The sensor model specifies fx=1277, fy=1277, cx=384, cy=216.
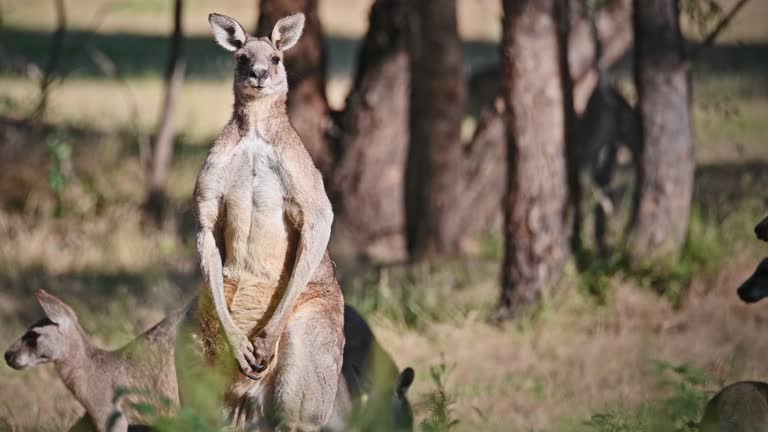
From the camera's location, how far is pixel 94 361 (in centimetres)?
695

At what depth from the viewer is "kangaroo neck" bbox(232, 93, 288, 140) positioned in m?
5.25

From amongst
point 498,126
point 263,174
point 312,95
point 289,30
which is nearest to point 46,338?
point 263,174

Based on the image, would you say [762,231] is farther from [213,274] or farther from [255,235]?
[213,274]

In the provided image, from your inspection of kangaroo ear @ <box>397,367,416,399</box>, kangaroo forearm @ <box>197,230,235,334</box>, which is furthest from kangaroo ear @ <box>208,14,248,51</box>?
kangaroo ear @ <box>397,367,416,399</box>

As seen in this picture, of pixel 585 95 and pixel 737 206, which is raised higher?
pixel 585 95

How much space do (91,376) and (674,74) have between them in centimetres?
470

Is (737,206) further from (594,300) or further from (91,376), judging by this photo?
(91,376)

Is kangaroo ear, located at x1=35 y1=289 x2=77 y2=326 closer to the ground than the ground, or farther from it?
farther from it

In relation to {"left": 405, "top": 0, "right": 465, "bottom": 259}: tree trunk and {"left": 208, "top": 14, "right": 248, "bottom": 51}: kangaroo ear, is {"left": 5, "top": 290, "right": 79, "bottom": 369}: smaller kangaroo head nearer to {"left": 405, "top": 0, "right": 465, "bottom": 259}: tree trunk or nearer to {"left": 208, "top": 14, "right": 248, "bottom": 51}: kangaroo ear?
{"left": 208, "top": 14, "right": 248, "bottom": 51}: kangaroo ear

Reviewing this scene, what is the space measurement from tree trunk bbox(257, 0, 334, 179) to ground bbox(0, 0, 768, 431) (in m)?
1.21

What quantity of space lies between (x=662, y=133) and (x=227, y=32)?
15.0 feet

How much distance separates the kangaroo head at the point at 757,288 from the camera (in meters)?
5.61

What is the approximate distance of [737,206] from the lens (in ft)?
34.8

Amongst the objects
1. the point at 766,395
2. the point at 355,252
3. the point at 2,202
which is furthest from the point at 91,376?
the point at 2,202
